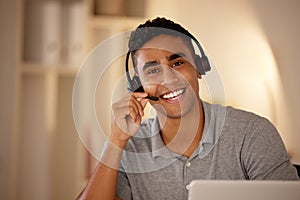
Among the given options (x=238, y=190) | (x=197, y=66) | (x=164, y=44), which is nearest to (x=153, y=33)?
(x=164, y=44)

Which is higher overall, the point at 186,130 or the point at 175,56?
the point at 175,56

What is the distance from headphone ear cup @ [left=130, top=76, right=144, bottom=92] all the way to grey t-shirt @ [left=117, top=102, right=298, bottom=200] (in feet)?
0.38

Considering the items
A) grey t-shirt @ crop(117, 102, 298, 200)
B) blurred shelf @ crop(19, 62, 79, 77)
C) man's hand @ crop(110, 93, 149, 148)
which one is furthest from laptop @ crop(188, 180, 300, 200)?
blurred shelf @ crop(19, 62, 79, 77)

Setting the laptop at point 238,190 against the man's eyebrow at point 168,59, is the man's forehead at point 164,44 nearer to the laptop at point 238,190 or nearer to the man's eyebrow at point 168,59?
the man's eyebrow at point 168,59

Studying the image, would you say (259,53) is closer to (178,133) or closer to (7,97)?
(178,133)

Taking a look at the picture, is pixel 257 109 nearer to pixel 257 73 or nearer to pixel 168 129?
pixel 257 73

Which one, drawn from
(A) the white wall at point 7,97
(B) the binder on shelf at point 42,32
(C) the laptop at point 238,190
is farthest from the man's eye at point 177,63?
(B) the binder on shelf at point 42,32

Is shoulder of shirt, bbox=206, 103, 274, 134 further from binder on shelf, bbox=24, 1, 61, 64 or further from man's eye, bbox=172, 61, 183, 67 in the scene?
binder on shelf, bbox=24, 1, 61, 64

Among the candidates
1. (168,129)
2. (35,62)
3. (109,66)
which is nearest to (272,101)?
(168,129)

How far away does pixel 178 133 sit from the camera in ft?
4.24

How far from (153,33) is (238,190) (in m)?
0.52

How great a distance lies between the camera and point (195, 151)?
1261 mm

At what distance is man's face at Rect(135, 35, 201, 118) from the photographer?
1228 mm

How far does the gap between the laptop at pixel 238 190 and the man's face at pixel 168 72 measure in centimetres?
43
